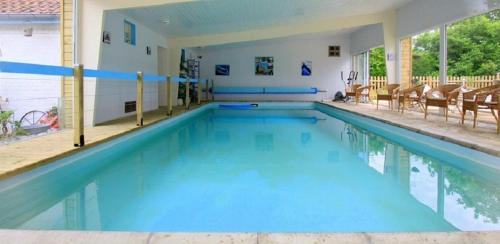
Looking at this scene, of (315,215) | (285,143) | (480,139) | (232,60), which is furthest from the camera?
(232,60)

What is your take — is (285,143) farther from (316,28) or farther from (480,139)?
(316,28)

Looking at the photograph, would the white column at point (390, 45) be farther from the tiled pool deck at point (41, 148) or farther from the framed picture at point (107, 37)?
the tiled pool deck at point (41, 148)

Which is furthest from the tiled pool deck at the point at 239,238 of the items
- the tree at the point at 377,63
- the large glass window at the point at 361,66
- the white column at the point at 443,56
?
the tree at the point at 377,63

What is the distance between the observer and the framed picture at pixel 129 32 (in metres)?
8.63

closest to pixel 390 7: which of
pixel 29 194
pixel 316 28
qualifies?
pixel 316 28

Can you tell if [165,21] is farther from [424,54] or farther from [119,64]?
[424,54]

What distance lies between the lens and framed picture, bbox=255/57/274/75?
17.1 metres

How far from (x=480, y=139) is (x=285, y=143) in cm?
273

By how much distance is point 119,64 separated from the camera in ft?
27.3

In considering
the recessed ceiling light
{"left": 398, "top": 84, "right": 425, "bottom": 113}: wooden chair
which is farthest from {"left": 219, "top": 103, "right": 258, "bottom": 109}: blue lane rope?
{"left": 398, "top": 84, "right": 425, "bottom": 113}: wooden chair

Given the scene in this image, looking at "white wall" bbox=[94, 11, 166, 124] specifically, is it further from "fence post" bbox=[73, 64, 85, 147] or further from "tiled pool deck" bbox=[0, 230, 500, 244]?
"tiled pool deck" bbox=[0, 230, 500, 244]

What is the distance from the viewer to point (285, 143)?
6.55 metres

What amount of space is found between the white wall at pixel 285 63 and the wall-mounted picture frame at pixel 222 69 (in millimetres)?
129

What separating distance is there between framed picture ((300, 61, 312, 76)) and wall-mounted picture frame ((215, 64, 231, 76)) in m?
2.99
